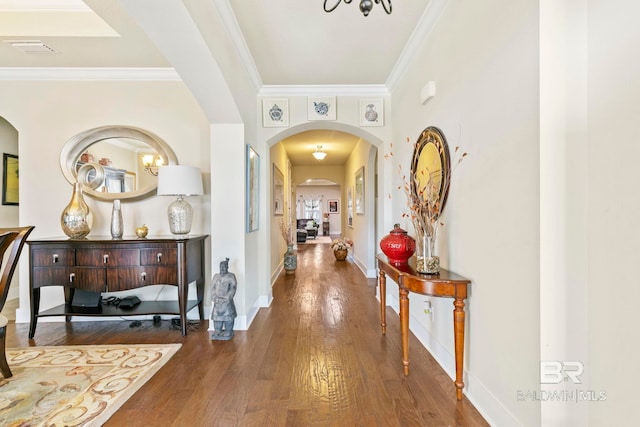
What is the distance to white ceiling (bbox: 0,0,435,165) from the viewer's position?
88.6 inches

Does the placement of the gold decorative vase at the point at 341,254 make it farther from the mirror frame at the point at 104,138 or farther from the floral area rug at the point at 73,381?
the floral area rug at the point at 73,381

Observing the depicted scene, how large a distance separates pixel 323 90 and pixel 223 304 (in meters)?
2.67

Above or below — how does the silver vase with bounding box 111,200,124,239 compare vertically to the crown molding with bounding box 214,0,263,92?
below

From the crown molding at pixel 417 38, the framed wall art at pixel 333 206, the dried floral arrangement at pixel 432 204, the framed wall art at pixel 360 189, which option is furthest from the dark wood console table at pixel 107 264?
the framed wall art at pixel 333 206

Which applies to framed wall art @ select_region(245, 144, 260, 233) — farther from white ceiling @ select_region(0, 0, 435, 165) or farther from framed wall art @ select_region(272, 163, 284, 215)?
framed wall art @ select_region(272, 163, 284, 215)

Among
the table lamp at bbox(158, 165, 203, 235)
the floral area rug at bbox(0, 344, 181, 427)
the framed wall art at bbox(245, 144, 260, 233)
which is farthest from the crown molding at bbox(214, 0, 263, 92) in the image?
the floral area rug at bbox(0, 344, 181, 427)

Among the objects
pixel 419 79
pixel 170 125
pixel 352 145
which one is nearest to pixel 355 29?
pixel 419 79

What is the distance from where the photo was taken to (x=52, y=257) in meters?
2.72

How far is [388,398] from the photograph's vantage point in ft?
5.83

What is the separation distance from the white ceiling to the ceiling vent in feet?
0.18

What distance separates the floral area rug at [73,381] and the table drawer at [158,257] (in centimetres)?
73

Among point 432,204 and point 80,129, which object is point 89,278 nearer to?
point 80,129

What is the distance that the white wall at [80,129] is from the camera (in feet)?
10.3

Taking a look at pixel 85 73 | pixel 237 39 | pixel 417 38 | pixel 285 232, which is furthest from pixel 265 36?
pixel 285 232
